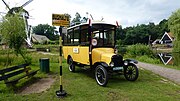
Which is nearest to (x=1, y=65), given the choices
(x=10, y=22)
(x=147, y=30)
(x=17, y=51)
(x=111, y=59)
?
Answer: (x=17, y=51)

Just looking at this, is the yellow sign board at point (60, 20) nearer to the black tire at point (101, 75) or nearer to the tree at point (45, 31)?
the black tire at point (101, 75)

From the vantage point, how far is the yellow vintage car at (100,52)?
31.1 feet

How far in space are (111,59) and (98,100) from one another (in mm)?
2853

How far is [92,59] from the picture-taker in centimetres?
1030

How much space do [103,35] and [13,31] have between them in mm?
6138

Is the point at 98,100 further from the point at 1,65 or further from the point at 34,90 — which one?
the point at 1,65

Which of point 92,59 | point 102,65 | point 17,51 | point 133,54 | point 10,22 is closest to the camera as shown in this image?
point 102,65

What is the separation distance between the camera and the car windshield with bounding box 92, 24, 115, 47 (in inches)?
423

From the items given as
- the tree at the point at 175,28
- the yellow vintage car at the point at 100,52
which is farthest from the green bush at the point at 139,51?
the yellow vintage car at the point at 100,52

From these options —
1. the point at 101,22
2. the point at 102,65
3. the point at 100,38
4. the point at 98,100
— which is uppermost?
the point at 101,22

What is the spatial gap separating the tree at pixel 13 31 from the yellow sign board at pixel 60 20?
7.25 m

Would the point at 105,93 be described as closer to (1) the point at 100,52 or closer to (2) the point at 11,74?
(1) the point at 100,52

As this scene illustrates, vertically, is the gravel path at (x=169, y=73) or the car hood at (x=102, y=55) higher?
the car hood at (x=102, y=55)

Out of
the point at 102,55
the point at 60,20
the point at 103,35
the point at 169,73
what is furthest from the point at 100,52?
the point at 169,73
